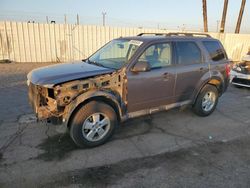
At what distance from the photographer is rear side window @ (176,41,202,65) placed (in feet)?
15.3

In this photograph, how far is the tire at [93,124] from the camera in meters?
3.60

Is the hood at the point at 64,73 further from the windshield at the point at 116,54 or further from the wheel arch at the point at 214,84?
the wheel arch at the point at 214,84

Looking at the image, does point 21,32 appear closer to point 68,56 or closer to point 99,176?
point 68,56

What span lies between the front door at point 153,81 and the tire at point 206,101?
0.96 m

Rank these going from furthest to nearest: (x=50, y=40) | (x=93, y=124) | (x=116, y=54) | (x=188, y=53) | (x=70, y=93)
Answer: (x=50, y=40)
(x=188, y=53)
(x=116, y=54)
(x=93, y=124)
(x=70, y=93)

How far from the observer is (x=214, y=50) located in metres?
5.41

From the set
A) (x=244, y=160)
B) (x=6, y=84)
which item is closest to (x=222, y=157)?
(x=244, y=160)

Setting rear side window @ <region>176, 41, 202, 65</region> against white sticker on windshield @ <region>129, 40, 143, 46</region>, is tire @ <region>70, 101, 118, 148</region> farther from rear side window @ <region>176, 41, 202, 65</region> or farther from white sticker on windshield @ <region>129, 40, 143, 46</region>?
rear side window @ <region>176, 41, 202, 65</region>

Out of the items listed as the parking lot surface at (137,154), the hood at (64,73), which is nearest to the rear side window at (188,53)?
the parking lot surface at (137,154)

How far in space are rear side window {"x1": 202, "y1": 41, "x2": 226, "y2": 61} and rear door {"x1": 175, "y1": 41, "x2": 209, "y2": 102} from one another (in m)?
0.33

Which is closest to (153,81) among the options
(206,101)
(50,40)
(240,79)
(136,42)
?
(136,42)

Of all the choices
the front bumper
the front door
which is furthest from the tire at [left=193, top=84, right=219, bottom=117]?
A: the front bumper

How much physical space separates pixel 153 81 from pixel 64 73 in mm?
1682

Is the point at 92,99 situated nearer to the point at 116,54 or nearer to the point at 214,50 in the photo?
the point at 116,54
